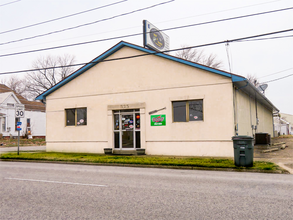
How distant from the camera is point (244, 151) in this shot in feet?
37.9

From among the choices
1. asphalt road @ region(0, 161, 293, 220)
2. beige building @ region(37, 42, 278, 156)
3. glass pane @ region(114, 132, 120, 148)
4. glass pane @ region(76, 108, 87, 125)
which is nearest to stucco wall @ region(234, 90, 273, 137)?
beige building @ region(37, 42, 278, 156)

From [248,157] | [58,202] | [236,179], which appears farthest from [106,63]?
[58,202]

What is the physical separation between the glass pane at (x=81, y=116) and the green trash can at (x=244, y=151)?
10.7 meters

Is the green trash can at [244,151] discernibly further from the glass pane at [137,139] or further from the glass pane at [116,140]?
the glass pane at [116,140]

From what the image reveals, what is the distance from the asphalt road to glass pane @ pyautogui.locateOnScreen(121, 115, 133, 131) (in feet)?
29.2

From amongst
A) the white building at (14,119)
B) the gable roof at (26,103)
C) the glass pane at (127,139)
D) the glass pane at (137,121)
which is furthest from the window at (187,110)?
the gable roof at (26,103)

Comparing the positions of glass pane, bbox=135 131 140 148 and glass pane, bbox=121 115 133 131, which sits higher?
glass pane, bbox=121 115 133 131

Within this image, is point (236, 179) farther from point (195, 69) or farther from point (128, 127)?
point (128, 127)

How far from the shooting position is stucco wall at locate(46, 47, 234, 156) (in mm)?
15672

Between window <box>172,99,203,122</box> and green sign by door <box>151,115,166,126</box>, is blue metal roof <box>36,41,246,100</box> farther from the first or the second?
green sign by door <box>151,115,166,126</box>

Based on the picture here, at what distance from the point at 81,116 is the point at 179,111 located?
6765mm

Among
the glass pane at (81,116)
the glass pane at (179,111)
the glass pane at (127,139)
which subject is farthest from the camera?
the glass pane at (81,116)

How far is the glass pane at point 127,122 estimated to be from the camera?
59.2ft

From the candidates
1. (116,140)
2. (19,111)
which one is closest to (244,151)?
(116,140)
